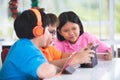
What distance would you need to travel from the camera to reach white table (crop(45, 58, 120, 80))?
1.28 meters

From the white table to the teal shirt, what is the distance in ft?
0.38

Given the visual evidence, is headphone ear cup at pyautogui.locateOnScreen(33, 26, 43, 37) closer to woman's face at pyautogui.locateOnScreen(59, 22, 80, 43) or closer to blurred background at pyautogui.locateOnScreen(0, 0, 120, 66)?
woman's face at pyautogui.locateOnScreen(59, 22, 80, 43)

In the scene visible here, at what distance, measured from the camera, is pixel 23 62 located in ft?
4.19

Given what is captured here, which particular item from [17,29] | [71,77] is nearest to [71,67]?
[71,77]

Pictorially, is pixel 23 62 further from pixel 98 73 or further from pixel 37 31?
pixel 98 73

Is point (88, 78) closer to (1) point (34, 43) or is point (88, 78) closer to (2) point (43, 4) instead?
(1) point (34, 43)

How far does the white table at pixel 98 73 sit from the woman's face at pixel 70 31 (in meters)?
0.62

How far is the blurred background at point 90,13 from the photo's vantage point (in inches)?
159

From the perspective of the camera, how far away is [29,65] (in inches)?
49.0

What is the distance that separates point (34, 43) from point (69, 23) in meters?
0.81

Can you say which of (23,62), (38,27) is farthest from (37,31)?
(23,62)

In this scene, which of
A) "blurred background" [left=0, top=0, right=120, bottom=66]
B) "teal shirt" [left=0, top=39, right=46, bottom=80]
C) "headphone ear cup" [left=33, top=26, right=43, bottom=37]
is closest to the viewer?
"teal shirt" [left=0, top=39, right=46, bottom=80]

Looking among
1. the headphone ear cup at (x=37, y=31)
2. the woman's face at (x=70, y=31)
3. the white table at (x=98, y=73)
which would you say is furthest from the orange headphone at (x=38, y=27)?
the woman's face at (x=70, y=31)

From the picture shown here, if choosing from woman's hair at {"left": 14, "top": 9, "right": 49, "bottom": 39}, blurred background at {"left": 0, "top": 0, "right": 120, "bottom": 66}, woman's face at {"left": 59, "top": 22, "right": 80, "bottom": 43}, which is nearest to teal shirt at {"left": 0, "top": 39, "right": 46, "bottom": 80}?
woman's hair at {"left": 14, "top": 9, "right": 49, "bottom": 39}
